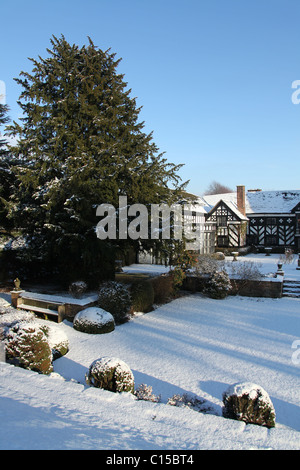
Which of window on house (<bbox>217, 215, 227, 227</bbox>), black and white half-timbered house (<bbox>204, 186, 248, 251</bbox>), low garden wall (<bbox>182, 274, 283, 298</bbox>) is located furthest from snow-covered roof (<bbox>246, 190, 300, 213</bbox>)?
low garden wall (<bbox>182, 274, 283, 298</bbox>)

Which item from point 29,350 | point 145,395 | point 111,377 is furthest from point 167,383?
point 29,350

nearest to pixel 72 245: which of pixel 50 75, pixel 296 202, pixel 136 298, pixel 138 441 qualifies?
pixel 136 298

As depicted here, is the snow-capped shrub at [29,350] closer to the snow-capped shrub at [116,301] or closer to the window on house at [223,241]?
the snow-capped shrub at [116,301]

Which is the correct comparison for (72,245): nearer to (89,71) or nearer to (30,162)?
(30,162)

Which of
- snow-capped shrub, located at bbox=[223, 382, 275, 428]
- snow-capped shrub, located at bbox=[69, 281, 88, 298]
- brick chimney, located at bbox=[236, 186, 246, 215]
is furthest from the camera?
brick chimney, located at bbox=[236, 186, 246, 215]

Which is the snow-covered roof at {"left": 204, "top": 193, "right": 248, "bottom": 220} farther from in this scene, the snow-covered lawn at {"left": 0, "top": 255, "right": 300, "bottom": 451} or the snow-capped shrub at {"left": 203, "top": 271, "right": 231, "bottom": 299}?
the snow-covered lawn at {"left": 0, "top": 255, "right": 300, "bottom": 451}

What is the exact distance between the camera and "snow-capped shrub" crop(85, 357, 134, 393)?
544 cm

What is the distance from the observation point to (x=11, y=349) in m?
6.62

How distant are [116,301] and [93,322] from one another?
1.37 m

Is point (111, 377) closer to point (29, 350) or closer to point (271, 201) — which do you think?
point (29, 350)

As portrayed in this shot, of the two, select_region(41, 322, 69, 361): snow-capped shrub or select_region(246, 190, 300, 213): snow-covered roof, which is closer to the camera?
select_region(41, 322, 69, 361): snow-capped shrub

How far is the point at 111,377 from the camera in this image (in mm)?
5465

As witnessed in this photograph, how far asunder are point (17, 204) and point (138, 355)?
763cm

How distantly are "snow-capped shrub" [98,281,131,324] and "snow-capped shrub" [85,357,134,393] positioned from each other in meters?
4.88
